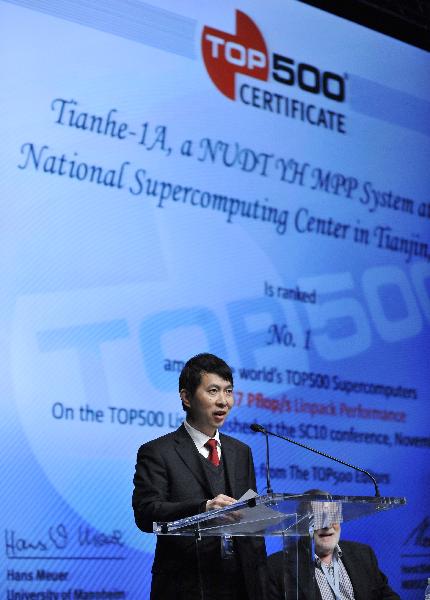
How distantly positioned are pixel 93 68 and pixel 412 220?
7.14 ft

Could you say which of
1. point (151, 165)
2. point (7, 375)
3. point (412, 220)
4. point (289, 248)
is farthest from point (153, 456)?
point (412, 220)

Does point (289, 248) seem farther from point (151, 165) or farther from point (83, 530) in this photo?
point (83, 530)

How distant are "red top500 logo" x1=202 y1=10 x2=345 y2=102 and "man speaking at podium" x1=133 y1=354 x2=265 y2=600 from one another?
214 cm

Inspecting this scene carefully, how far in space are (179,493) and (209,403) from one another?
31cm

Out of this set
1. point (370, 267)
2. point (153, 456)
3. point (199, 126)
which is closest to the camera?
point (153, 456)

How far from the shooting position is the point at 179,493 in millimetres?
3453

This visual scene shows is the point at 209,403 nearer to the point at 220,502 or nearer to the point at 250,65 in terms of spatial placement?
the point at 220,502

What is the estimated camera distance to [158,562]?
11.0 feet

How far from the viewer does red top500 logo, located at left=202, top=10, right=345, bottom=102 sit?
5285 mm
